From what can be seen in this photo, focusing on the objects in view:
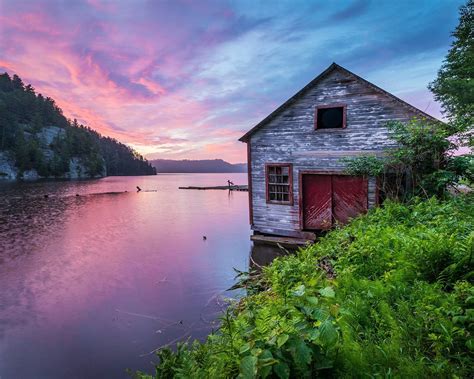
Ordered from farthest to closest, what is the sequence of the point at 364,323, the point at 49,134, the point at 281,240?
1. the point at 49,134
2. the point at 281,240
3. the point at 364,323

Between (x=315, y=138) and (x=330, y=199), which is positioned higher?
(x=315, y=138)

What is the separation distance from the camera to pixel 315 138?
43.5 feet

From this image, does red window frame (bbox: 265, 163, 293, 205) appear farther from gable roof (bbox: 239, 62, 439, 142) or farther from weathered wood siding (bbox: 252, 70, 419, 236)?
gable roof (bbox: 239, 62, 439, 142)

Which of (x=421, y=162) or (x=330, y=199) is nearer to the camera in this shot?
(x=421, y=162)

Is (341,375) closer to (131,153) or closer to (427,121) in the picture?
(427,121)

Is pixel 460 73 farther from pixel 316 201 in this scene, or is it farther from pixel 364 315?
pixel 364 315

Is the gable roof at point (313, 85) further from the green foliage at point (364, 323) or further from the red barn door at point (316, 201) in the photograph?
the green foliage at point (364, 323)

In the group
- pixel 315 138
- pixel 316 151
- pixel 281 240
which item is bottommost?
pixel 281 240

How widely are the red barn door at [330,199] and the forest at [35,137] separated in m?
97.8

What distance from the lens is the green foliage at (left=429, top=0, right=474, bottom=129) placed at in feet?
80.2

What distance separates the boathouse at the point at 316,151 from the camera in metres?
12.3

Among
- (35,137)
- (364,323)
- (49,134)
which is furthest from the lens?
(49,134)

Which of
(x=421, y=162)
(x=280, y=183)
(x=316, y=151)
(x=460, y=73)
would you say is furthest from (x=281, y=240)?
(x=460, y=73)

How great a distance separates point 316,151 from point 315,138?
1.93ft
